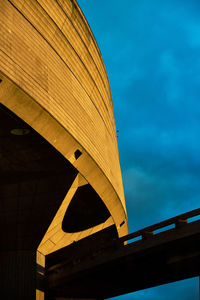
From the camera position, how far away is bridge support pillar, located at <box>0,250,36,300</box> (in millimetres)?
18656

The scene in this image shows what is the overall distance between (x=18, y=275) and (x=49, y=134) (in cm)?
832

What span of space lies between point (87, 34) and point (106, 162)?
7791mm

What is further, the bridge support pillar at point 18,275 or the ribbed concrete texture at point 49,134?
the bridge support pillar at point 18,275

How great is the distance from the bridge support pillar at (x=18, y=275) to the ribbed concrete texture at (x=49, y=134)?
0.11 metres

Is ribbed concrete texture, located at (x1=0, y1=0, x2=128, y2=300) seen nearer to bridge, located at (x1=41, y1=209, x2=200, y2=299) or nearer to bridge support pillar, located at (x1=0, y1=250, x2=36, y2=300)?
bridge support pillar, located at (x1=0, y1=250, x2=36, y2=300)

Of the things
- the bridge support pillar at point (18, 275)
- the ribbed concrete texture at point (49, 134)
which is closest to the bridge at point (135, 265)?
the bridge support pillar at point (18, 275)

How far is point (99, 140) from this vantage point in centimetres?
2091

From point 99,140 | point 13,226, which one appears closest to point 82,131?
point 99,140

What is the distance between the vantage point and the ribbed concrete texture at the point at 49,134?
1459 cm

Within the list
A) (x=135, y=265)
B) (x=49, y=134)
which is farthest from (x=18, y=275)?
(x=49, y=134)

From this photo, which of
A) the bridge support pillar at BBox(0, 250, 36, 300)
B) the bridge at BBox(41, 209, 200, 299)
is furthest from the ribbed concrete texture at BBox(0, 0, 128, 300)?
the bridge at BBox(41, 209, 200, 299)

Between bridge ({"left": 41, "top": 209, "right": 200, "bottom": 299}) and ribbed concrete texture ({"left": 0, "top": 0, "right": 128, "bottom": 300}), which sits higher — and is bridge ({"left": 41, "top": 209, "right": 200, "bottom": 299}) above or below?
below

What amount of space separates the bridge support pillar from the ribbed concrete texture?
0.34 feet

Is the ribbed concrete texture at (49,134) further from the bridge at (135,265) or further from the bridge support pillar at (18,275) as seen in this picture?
the bridge at (135,265)
